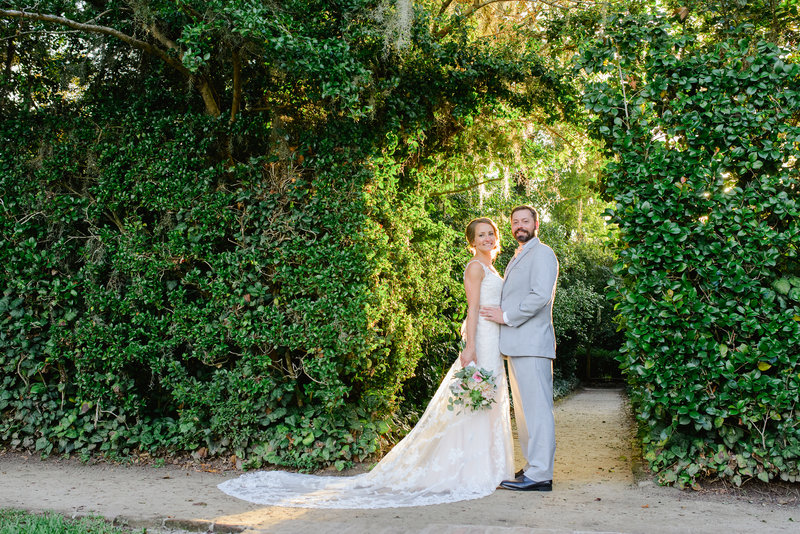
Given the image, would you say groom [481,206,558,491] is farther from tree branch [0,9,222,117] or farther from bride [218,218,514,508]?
tree branch [0,9,222,117]

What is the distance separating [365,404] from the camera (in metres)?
6.08

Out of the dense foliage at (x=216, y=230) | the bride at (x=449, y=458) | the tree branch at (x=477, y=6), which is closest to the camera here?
the bride at (x=449, y=458)

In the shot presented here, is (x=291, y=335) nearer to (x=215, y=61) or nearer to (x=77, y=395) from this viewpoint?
(x=77, y=395)

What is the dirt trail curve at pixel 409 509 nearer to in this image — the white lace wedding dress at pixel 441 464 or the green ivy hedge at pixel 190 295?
the white lace wedding dress at pixel 441 464

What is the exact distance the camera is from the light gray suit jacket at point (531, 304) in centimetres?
500

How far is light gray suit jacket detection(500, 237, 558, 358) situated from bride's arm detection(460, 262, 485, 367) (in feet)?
0.88

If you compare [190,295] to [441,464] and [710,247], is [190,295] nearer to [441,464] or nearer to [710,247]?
[441,464]

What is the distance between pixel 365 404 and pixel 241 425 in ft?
3.98

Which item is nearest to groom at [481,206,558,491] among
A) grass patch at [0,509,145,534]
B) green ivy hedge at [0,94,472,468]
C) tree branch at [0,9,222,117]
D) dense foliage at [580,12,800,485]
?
dense foliage at [580,12,800,485]

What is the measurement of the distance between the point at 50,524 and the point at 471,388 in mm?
3116

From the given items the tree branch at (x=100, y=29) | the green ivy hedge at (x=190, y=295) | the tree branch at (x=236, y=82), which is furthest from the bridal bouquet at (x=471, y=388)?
the tree branch at (x=100, y=29)

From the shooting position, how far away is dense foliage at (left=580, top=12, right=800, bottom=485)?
462 centimetres

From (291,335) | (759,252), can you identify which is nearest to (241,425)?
(291,335)

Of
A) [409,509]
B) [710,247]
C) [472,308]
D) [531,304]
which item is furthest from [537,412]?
[710,247]
